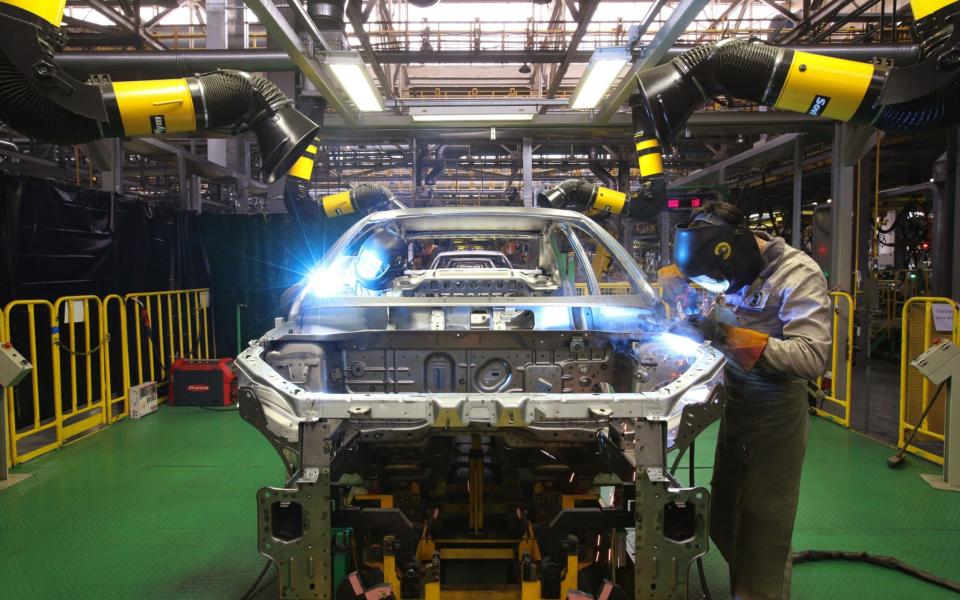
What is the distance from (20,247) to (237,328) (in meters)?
3.06

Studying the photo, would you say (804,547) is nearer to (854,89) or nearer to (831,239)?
(854,89)

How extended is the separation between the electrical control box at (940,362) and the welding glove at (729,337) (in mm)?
2793

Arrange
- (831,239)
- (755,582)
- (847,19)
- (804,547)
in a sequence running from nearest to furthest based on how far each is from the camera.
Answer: (755,582), (804,547), (831,239), (847,19)

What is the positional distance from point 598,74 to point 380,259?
7.42 feet

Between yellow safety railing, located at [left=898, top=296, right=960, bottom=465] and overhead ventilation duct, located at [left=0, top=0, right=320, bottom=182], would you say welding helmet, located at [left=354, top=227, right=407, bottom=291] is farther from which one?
yellow safety railing, located at [left=898, top=296, right=960, bottom=465]

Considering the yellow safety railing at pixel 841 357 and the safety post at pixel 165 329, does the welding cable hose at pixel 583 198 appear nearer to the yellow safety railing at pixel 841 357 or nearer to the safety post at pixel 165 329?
the yellow safety railing at pixel 841 357

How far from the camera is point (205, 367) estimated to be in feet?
21.1

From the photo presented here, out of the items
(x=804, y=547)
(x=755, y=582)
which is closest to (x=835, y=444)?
(x=804, y=547)

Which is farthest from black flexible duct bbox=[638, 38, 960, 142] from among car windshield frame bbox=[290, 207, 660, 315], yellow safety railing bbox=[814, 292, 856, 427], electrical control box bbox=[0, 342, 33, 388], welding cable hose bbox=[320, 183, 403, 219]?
electrical control box bbox=[0, 342, 33, 388]

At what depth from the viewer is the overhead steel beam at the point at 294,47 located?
12.1 ft

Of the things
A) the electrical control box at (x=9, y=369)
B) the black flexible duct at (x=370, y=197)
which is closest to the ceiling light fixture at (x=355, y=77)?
the black flexible duct at (x=370, y=197)

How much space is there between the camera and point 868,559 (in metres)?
2.95

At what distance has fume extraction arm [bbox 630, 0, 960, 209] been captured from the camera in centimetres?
266

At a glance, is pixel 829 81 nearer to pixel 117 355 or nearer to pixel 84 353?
pixel 84 353
